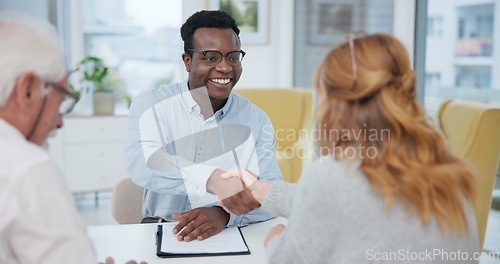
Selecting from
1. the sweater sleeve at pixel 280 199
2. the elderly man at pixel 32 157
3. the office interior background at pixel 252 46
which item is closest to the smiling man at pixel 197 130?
the sweater sleeve at pixel 280 199

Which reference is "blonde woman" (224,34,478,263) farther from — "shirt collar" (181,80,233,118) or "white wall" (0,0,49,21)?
"white wall" (0,0,49,21)

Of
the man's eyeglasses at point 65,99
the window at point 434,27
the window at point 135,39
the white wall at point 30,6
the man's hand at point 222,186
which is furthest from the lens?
the window at point 135,39

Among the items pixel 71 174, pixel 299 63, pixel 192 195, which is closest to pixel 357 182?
pixel 192 195

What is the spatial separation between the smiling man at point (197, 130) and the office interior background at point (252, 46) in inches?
74.0

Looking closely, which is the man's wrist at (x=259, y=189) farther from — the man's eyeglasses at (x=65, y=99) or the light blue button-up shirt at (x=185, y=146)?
the man's eyeglasses at (x=65, y=99)

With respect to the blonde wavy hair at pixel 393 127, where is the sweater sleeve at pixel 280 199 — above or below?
below

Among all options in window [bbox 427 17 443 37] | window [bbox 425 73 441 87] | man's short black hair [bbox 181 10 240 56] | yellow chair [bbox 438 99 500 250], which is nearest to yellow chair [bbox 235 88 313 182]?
window [bbox 425 73 441 87]

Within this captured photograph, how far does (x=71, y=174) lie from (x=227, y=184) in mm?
3102

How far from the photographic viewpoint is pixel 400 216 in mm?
1152

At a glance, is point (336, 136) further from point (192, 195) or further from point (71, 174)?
point (71, 174)

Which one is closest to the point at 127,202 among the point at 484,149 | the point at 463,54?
the point at 484,149

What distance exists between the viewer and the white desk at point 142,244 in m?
1.54

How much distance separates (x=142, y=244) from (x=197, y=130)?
28.5 inches

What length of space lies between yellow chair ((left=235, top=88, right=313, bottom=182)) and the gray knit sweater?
312cm
